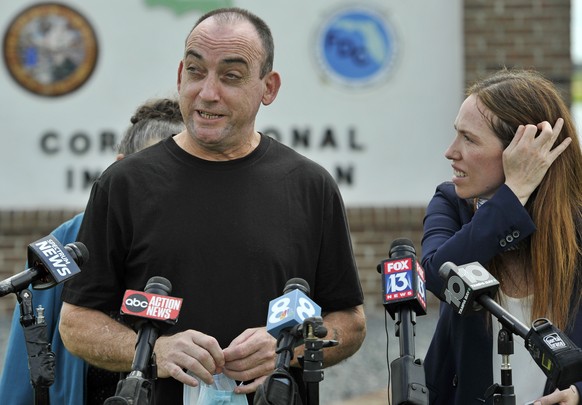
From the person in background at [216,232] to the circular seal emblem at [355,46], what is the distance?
5.69 meters

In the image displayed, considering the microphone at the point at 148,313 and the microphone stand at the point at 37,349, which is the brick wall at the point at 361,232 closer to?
the microphone stand at the point at 37,349

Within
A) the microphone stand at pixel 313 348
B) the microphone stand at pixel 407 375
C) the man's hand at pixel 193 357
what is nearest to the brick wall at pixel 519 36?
the man's hand at pixel 193 357

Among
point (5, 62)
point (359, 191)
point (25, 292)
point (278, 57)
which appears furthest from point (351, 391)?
point (25, 292)

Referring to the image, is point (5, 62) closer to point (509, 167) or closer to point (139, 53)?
point (139, 53)

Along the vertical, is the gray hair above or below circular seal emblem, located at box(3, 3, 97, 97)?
below

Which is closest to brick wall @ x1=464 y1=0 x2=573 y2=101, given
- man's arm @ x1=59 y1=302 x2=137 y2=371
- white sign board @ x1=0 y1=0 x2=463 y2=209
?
white sign board @ x1=0 y1=0 x2=463 y2=209

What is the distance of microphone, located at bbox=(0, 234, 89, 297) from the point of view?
3119 mm

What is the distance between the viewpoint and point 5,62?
9453 mm

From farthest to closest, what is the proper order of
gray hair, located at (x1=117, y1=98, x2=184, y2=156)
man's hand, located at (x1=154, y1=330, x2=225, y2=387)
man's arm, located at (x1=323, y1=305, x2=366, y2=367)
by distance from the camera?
1. gray hair, located at (x1=117, y1=98, x2=184, y2=156)
2. man's arm, located at (x1=323, y1=305, x2=366, y2=367)
3. man's hand, located at (x1=154, y1=330, x2=225, y2=387)

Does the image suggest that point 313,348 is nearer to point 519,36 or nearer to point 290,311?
point 290,311

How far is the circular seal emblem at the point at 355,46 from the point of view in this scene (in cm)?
944

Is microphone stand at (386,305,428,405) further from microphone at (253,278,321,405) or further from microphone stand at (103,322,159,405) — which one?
microphone stand at (103,322,159,405)

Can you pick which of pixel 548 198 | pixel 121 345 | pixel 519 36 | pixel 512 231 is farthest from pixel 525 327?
pixel 519 36

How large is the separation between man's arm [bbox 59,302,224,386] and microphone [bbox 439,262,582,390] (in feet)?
2.36
